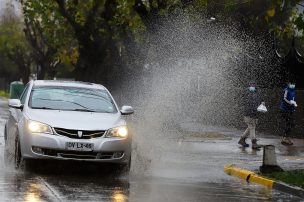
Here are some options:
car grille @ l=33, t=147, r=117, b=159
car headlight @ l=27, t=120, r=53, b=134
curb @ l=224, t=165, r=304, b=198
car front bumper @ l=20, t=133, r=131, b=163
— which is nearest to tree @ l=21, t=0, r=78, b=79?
curb @ l=224, t=165, r=304, b=198

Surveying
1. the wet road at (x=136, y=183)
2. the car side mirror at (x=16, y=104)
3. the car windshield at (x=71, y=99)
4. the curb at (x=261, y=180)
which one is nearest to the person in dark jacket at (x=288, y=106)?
the wet road at (x=136, y=183)

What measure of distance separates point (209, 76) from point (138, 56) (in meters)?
4.13

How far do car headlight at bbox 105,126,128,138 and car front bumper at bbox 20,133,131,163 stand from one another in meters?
0.11

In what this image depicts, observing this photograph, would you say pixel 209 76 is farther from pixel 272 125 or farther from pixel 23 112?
pixel 23 112

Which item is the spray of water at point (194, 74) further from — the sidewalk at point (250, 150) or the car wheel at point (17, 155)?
the car wheel at point (17, 155)

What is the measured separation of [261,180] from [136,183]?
8.28 feet

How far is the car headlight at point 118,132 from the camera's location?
12.7 m

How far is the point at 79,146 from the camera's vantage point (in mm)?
12289

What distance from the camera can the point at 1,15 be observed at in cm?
8038

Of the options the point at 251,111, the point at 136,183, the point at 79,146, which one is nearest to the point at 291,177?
the point at 136,183

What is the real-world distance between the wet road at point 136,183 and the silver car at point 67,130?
1.21 ft

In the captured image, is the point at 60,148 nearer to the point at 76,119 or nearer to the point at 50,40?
the point at 76,119

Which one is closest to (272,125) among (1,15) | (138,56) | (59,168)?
(138,56)

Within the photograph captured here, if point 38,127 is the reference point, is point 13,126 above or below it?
below
